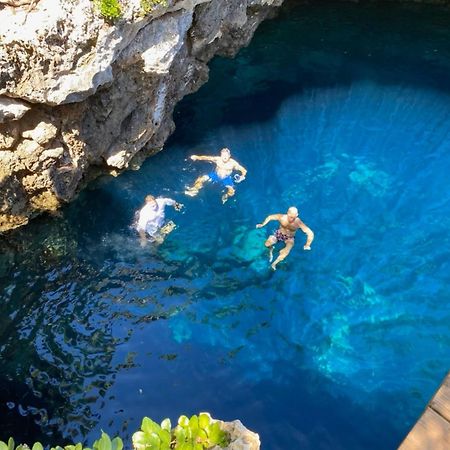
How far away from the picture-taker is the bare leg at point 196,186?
11.4 m

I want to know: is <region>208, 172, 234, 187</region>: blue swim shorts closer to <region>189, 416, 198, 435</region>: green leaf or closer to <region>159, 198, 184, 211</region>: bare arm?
<region>159, 198, 184, 211</region>: bare arm


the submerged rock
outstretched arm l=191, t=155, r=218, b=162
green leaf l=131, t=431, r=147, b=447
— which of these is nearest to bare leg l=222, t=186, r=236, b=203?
outstretched arm l=191, t=155, r=218, b=162

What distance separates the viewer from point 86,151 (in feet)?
34.8

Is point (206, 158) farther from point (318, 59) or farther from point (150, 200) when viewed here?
point (318, 59)

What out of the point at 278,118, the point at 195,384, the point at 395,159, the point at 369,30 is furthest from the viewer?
the point at 369,30

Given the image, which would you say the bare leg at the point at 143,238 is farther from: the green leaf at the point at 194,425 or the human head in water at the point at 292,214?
the green leaf at the point at 194,425

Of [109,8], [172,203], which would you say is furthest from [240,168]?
[109,8]

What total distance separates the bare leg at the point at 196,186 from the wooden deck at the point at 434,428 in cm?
794

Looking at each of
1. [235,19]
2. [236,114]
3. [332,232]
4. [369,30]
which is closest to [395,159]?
[332,232]

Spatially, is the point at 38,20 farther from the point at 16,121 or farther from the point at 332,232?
the point at 332,232

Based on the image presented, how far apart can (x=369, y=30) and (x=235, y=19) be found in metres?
5.90

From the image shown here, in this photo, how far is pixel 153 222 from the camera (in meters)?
10.2

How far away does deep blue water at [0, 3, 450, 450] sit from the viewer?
8094 mm

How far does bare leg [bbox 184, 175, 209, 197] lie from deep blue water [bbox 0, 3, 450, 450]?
25 centimetres
